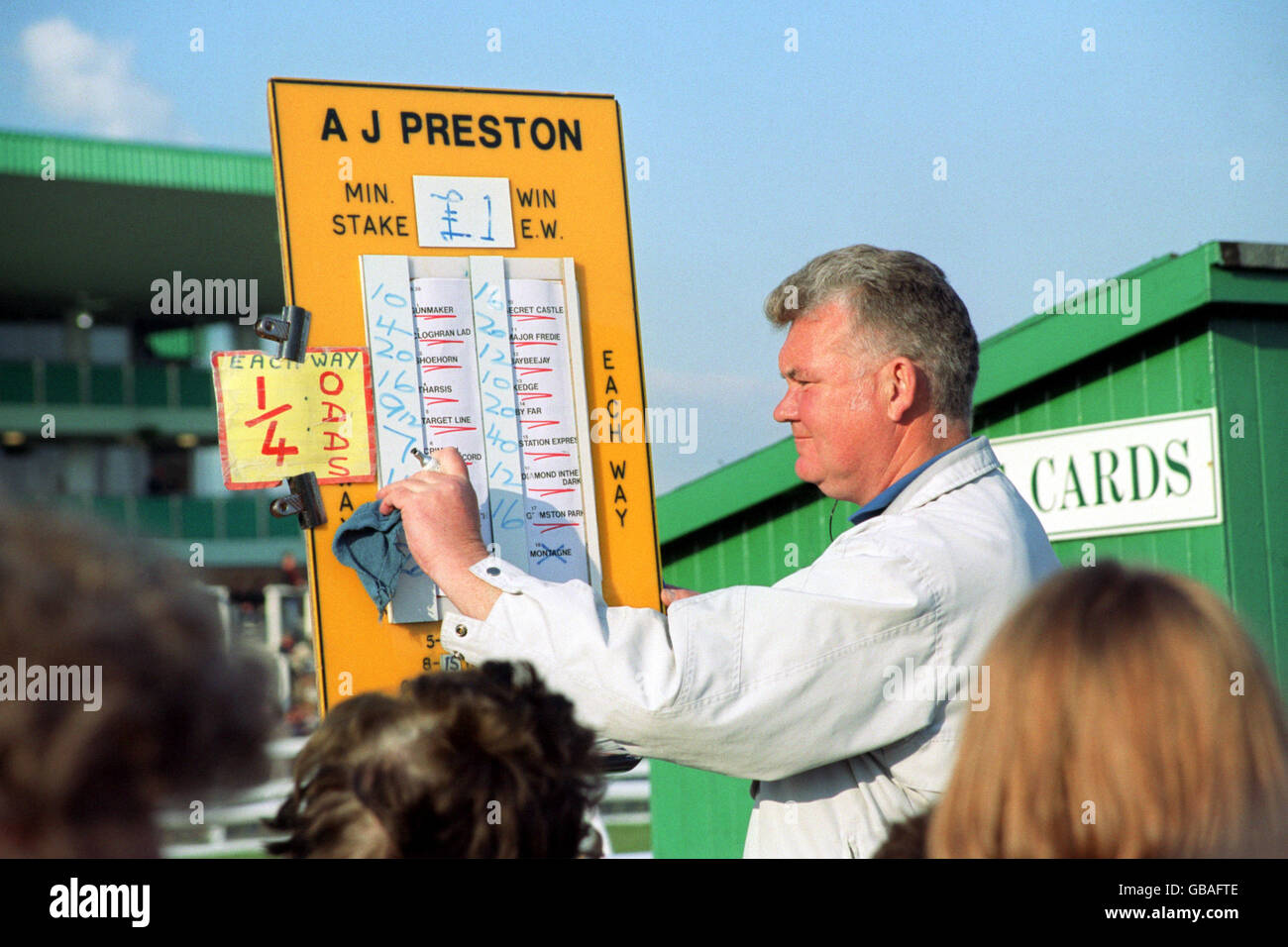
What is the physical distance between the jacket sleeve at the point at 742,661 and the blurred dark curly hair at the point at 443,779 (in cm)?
43

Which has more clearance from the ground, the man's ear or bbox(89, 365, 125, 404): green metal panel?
bbox(89, 365, 125, 404): green metal panel

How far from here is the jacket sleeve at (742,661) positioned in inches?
69.7

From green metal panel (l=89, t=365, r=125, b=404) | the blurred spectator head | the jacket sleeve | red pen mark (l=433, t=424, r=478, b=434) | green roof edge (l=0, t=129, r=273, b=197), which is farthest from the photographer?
green metal panel (l=89, t=365, r=125, b=404)

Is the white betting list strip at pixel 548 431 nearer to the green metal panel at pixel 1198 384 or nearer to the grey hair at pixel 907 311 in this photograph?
the grey hair at pixel 907 311

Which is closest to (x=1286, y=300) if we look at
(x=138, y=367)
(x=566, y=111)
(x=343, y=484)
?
(x=566, y=111)

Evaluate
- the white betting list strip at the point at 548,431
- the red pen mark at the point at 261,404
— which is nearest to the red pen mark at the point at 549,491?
the white betting list strip at the point at 548,431

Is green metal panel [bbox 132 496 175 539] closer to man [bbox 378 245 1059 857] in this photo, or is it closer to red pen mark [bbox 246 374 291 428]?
red pen mark [bbox 246 374 291 428]

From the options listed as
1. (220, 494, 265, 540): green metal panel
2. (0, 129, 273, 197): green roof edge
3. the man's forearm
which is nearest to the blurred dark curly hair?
the man's forearm

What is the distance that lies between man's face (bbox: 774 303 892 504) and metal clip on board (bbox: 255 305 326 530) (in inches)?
33.8

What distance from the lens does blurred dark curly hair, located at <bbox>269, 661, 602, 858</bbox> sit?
1.26 m

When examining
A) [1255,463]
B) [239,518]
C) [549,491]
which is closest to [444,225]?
[549,491]

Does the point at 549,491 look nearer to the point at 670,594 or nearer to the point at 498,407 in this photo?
the point at 498,407
